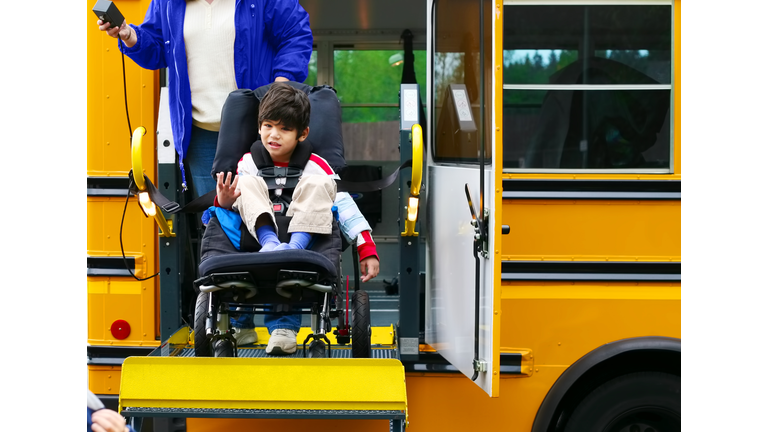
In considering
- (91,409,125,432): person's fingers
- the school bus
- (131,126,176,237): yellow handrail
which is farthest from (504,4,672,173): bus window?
(91,409,125,432): person's fingers

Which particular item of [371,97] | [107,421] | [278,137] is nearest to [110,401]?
[107,421]

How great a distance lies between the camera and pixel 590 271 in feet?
9.74

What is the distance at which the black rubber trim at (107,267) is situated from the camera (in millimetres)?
3010

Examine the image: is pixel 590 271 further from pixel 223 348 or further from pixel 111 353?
pixel 111 353

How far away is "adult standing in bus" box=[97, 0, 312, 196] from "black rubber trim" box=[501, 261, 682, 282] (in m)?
1.31

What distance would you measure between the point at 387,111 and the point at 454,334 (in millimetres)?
2678

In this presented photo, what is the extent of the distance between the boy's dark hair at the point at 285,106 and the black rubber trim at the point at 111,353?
1.19 meters

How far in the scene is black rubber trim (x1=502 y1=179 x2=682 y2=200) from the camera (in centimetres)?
296

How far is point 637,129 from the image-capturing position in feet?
9.90

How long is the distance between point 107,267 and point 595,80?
233 centimetres

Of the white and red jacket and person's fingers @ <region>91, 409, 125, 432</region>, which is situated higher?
the white and red jacket

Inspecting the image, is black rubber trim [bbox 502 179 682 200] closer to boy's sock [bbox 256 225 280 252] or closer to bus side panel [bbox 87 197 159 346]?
boy's sock [bbox 256 225 280 252]

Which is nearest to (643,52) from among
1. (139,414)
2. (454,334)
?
(454,334)

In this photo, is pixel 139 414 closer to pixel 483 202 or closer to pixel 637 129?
pixel 483 202
